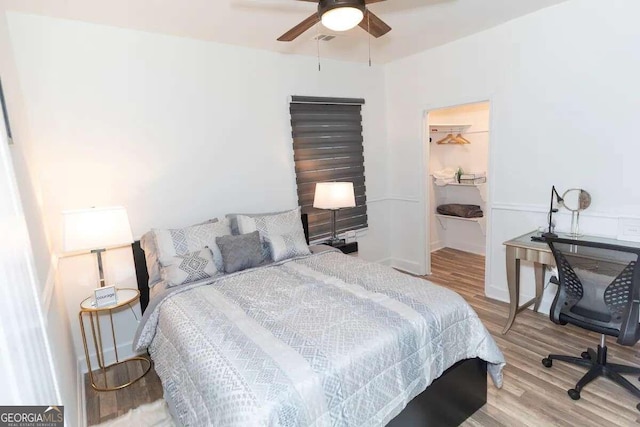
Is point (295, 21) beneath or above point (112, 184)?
above

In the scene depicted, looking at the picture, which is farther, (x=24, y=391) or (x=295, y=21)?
(x=295, y=21)

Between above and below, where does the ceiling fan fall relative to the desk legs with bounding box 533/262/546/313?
above

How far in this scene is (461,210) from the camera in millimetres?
4953

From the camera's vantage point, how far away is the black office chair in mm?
1867

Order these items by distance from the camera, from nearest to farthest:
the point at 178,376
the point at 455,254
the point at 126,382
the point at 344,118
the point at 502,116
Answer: the point at 178,376 → the point at 126,382 → the point at 502,116 → the point at 344,118 → the point at 455,254

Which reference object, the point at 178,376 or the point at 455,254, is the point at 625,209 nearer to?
the point at 455,254

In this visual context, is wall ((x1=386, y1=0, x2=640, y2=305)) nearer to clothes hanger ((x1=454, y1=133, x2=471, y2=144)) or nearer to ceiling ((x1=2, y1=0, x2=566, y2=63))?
ceiling ((x1=2, y1=0, x2=566, y2=63))

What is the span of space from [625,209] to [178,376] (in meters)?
3.30

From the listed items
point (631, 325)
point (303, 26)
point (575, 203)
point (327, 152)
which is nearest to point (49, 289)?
point (303, 26)

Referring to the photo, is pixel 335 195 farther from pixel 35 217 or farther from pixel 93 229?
pixel 35 217

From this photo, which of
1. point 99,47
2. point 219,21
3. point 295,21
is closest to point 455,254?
point 295,21

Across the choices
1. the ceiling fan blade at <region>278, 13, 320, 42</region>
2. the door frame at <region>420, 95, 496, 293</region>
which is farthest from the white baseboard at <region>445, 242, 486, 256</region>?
the ceiling fan blade at <region>278, 13, 320, 42</region>

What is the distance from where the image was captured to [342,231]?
4066 mm

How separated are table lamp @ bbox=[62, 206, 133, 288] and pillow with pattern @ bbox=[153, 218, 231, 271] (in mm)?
266
